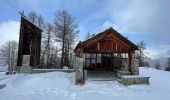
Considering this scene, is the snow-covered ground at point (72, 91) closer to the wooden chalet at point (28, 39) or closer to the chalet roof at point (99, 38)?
the chalet roof at point (99, 38)

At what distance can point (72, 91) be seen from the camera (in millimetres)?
13570

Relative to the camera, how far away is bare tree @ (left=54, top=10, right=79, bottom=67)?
114ft

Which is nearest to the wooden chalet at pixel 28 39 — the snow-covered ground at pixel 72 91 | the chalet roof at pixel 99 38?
the snow-covered ground at pixel 72 91

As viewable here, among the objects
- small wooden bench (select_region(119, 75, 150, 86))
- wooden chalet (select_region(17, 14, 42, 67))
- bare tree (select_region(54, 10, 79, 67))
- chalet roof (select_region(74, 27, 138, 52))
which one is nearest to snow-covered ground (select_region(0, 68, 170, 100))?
small wooden bench (select_region(119, 75, 150, 86))

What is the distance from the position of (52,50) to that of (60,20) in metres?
7.43

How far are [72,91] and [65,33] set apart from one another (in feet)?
72.0

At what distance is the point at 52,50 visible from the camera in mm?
40719

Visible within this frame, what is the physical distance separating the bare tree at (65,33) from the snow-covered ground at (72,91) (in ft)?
60.6

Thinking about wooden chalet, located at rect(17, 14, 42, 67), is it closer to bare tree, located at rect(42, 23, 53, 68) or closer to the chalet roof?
the chalet roof

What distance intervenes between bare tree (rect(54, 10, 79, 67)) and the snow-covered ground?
18.5m

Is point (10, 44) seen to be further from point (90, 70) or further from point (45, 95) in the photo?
point (45, 95)

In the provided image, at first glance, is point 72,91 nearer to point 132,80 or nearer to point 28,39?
point 132,80

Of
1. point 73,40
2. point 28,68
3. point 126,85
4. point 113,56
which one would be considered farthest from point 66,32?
point 126,85

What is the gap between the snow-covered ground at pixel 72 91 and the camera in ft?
39.0
